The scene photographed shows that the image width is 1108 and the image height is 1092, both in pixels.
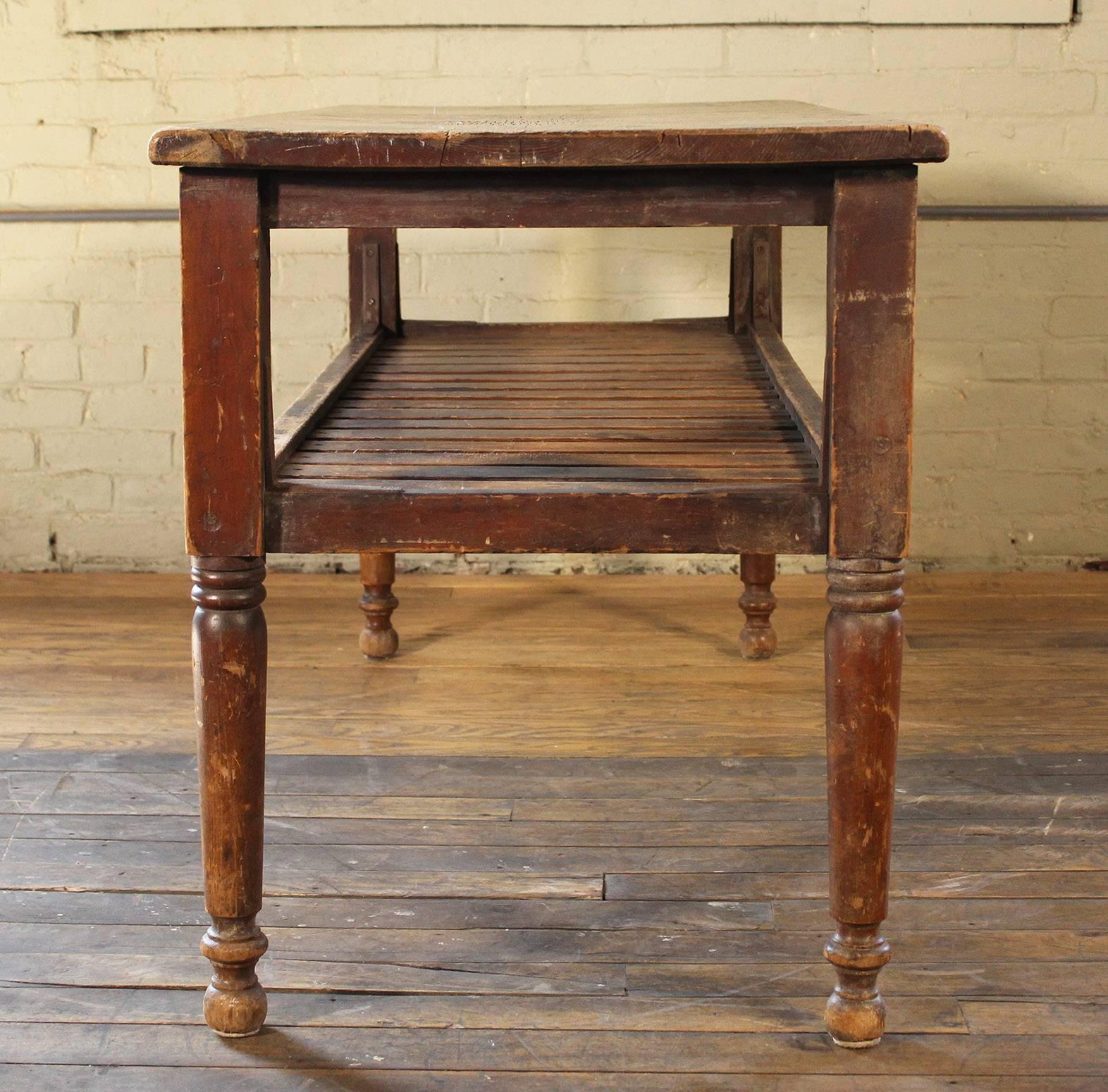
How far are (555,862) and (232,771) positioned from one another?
47cm

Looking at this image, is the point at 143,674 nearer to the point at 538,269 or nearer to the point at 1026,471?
the point at 538,269

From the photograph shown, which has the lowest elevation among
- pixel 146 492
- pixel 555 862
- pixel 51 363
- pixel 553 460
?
pixel 555 862

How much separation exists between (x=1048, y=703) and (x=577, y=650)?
71 cm

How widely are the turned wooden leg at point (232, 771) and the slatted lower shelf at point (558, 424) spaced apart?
0.09m

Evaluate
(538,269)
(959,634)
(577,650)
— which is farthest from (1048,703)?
(538,269)

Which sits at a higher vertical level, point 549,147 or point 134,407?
point 549,147

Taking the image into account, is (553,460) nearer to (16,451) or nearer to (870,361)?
(870,361)

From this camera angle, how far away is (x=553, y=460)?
1318mm

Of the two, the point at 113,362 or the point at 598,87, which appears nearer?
the point at 598,87

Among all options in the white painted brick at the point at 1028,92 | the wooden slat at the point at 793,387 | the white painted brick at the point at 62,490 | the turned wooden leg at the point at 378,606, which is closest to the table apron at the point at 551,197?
the wooden slat at the point at 793,387

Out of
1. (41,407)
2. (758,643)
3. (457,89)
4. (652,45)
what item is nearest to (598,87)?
(652,45)

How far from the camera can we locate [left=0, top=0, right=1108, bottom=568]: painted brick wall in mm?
2615

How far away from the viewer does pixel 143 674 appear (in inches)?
85.9

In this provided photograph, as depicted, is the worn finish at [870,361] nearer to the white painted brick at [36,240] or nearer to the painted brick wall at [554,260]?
the painted brick wall at [554,260]
